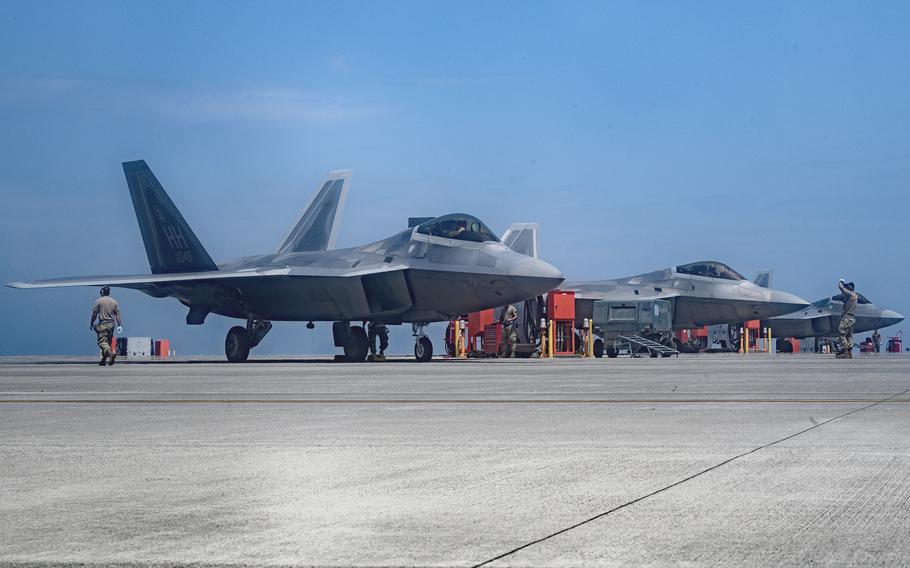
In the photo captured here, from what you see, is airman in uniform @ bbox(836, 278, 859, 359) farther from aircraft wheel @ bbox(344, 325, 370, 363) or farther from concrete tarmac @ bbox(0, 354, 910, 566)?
concrete tarmac @ bbox(0, 354, 910, 566)

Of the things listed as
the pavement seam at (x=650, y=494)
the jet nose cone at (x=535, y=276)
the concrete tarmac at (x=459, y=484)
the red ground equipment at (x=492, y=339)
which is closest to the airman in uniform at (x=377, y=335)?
the jet nose cone at (x=535, y=276)

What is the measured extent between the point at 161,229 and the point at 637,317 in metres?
16.0

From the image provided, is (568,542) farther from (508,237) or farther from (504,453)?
(508,237)

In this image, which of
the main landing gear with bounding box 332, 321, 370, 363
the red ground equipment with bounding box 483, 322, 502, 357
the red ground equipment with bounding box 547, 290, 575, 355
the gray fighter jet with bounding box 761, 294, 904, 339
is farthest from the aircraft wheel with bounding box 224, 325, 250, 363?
the gray fighter jet with bounding box 761, 294, 904, 339

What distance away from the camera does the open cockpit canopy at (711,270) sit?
136 ft

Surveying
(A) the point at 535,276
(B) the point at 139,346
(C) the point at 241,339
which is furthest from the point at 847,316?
(B) the point at 139,346

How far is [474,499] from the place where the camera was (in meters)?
4.61

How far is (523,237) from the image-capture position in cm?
4347

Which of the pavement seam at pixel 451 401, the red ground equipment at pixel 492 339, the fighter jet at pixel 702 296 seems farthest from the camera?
the fighter jet at pixel 702 296

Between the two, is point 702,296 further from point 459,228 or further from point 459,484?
point 459,484

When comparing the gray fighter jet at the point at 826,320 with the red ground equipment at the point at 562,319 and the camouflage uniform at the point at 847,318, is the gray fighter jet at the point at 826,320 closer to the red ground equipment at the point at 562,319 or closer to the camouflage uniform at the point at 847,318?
the red ground equipment at the point at 562,319

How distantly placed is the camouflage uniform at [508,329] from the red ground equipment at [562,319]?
2.39 meters

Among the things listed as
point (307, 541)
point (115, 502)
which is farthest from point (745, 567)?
point (115, 502)

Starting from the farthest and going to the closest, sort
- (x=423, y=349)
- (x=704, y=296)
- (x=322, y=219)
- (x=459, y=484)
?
(x=704, y=296) → (x=322, y=219) → (x=423, y=349) → (x=459, y=484)
